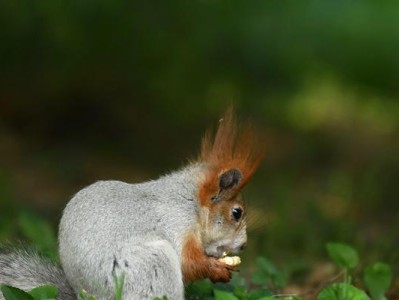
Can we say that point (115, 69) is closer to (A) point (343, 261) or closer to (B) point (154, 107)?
(B) point (154, 107)

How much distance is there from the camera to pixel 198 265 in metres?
3.92

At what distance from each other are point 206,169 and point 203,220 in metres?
0.19

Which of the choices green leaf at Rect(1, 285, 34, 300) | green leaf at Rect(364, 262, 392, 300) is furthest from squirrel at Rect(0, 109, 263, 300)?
green leaf at Rect(364, 262, 392, 300)

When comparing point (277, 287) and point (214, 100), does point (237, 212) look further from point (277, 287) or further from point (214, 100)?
point (214, 100)

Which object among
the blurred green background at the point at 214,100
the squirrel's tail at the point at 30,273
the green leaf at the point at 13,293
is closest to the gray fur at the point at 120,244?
the squirrel's tail at the point at 30,273

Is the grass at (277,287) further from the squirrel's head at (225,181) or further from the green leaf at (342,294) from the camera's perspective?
the squirrel's head at (225,181)

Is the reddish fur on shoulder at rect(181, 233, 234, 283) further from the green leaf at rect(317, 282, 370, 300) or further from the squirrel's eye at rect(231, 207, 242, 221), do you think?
the green leaf at rect(317, 282, 370, 300)

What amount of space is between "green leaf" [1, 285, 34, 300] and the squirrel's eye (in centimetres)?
91

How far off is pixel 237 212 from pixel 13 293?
0.96 meters

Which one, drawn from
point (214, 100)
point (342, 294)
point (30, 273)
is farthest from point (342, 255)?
point (214, 100)

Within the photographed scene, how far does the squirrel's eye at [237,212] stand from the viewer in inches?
165

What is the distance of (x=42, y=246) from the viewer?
4848 mm

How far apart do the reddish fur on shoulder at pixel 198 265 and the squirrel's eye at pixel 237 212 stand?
0.80 feet

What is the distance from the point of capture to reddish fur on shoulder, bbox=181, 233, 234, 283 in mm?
3914
